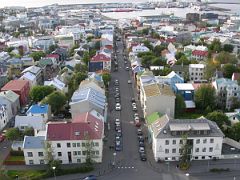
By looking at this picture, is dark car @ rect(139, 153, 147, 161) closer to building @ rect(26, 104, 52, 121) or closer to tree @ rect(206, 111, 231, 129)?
tree @ rect(206, 111, 231, 129)

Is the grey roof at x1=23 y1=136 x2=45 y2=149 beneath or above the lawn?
above

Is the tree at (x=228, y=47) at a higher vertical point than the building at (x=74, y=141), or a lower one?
higher

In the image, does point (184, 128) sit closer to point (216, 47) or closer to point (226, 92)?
Answer: point (226, 92)

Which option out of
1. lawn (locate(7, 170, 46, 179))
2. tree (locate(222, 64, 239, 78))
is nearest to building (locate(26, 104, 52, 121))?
lawn (locate(7, 170, 46, 179))

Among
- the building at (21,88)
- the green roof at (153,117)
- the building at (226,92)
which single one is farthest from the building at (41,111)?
the building at (226,92)

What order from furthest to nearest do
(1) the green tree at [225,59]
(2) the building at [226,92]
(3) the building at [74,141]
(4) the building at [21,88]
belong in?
(1) the green tree at [225,59], (4) the building at [21,88], (2) the building at [226,92], (3) the building at [74,141]

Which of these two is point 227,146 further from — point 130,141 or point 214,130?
point 130,141

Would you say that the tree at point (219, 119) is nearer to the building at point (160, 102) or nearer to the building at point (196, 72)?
the building at point (160, 102)
